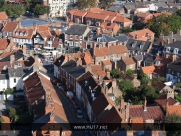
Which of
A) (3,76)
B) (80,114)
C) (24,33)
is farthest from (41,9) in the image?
(80,114)

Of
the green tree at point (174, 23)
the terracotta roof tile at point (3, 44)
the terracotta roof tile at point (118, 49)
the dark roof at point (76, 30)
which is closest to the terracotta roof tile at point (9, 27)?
the terracotta roof tile at point (3, 44)

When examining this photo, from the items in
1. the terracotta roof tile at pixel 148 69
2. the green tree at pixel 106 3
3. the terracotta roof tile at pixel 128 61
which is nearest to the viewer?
the terracotta roof tile at pixel 148 69

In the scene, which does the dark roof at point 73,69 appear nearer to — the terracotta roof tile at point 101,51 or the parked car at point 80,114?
the terracotta roof tile at point 101,51

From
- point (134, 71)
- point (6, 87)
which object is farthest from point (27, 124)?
point (134, 71)

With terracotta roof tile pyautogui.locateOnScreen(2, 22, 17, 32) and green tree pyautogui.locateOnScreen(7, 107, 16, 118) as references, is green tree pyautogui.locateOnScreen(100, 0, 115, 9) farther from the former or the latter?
green tree pyautogui.locateOnScreen(7, 107, 16, 118)

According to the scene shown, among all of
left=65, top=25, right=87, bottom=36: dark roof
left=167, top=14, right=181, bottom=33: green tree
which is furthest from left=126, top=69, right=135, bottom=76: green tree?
left=167, top=14, right=181, bottom=33: green tree
